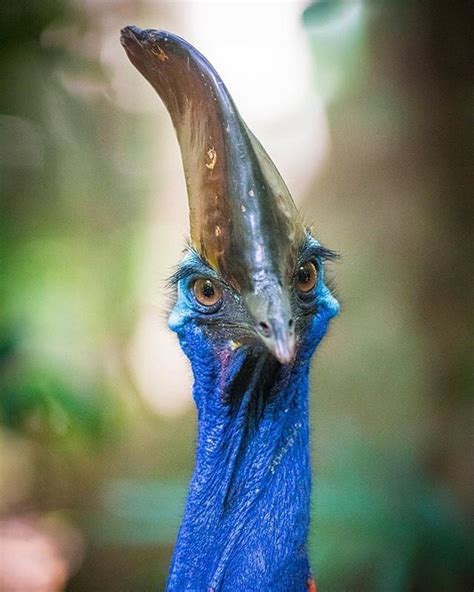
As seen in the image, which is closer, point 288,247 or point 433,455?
point 288,247

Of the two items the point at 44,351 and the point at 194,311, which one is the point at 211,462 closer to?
the point at 194,311

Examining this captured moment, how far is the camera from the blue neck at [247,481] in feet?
2.52

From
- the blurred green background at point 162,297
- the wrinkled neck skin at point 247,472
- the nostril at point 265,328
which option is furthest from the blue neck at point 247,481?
the blurred green background at point 162,297

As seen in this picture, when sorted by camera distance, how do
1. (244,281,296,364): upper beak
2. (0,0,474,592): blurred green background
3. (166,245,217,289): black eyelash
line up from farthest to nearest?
(0,0,474,592): blurred green background
(166,245,217,289): black eyelash
(244,281,296,364): upper beak

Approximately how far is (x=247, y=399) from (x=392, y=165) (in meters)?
0.94

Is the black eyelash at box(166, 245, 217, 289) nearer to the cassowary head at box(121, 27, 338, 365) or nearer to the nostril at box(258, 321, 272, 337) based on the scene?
the cassowary head at box(121, 27, 338, 365)

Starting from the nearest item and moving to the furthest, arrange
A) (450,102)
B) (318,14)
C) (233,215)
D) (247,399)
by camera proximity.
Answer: (233,215) < (247,399) < (318,14) < (450,102)

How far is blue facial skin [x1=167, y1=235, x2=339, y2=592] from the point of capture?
76 cm

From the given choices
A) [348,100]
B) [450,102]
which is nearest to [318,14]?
[348,100]

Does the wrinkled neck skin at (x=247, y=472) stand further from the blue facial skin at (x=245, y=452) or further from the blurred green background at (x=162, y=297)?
the blurred green background at (x=162, y=297)

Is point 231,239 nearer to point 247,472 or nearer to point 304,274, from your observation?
point 304,274

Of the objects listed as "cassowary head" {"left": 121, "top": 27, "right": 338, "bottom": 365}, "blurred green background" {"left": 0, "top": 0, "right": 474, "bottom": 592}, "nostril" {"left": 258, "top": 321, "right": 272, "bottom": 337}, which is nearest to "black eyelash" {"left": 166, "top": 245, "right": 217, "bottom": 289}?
"cassowary head" {"left": 121, "top": 27, "right": 338, "bottom": 365}

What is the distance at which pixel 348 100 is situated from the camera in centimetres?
152

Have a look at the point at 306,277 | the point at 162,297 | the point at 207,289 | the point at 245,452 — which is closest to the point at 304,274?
the point at 306,277
